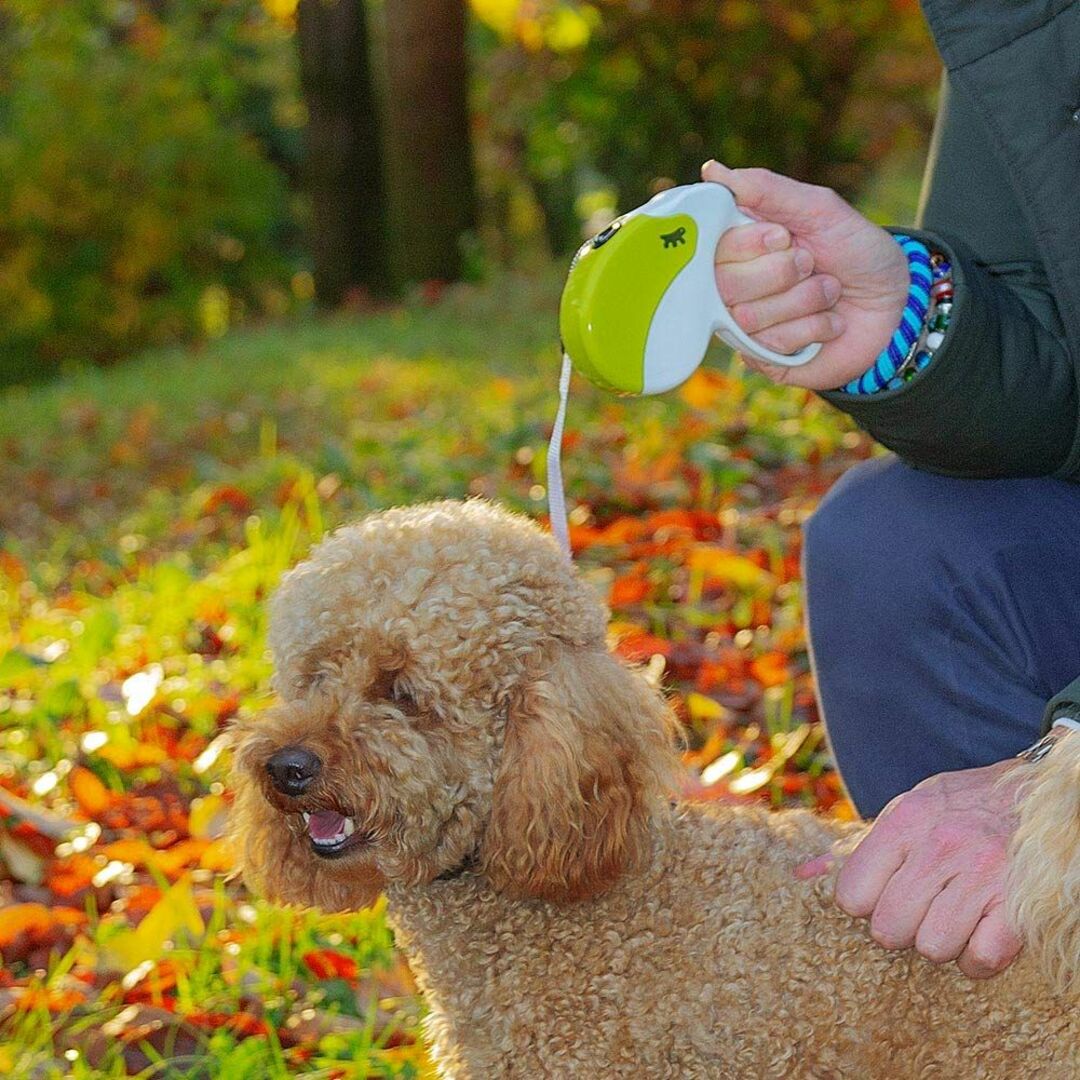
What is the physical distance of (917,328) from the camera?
228cm

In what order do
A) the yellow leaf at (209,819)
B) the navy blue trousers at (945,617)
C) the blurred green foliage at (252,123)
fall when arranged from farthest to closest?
the blurred green foliage at (252,123) < the yellow leaf at (209,819) < the navy blue trousers at (945,617)

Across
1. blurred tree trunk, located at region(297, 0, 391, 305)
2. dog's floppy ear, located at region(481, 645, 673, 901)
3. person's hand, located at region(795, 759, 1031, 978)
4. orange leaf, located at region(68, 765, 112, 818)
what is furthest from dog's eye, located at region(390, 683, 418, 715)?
blurred tree trunk, located at region(297, 0, 391, 305)

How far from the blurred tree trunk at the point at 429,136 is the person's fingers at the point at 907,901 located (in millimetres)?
10506

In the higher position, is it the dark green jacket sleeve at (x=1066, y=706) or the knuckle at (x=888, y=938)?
the dark green jacket sleeve at (x=1066, y=706)

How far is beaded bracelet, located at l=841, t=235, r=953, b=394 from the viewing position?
2277mm

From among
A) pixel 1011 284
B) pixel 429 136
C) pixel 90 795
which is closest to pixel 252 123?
pixel 429 136

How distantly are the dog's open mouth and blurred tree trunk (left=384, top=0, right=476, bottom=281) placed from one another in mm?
10271

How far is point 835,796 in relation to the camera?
313cm

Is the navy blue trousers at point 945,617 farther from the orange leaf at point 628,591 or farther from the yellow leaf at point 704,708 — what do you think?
the orange leaf at point 628,591

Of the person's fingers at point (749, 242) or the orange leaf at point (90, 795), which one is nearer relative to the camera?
the person's fingers at point (749, 242)

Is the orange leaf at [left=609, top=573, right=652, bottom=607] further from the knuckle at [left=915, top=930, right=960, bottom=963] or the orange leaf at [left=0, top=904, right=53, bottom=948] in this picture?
the knuckle at [left=915, top=930, right=960, bottom=963]

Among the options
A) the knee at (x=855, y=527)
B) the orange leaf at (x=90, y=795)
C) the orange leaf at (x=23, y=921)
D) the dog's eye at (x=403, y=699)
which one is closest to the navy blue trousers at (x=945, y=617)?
the knee at (x=855, y=527)

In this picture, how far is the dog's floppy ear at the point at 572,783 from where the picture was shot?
2002 millimetres

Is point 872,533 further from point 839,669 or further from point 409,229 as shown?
point 409,229
